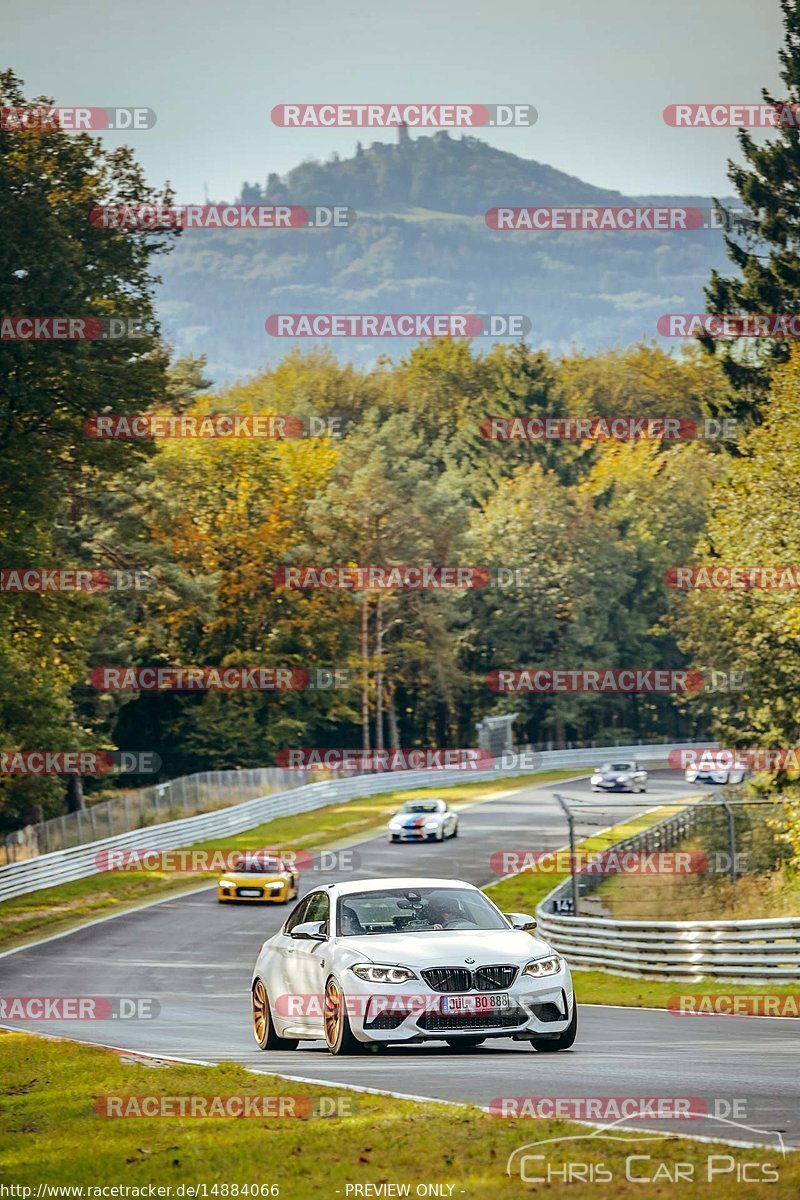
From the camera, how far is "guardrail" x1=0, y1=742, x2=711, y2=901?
42094 millimetres

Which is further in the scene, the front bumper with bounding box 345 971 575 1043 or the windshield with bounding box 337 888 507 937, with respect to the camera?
the windshield with bounding box 337 888 507 937

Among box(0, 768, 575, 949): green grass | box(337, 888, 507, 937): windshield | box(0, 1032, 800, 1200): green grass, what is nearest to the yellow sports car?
box(0, 768, 575, 949): green grass

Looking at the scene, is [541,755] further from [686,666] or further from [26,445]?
[26,445]

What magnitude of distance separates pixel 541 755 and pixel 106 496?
3137 cm

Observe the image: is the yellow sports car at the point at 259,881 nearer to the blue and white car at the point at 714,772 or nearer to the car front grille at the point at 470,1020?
the car front grille at the point at 470,1020

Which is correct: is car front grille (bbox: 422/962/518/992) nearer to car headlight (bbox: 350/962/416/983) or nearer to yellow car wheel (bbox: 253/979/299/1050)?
car headlight (bbox: 350/962/416/983)

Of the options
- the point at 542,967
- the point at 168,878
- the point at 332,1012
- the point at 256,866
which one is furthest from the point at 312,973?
the point at 168,878

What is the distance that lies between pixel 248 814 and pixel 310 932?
44.8 metres

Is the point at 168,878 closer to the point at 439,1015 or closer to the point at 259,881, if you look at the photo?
the point at 259,881

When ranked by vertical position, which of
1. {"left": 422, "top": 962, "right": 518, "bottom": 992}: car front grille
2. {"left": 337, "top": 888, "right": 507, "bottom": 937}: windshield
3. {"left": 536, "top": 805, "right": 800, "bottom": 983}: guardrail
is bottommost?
{"left": 536, "top": 805, "right": 800, "bottom": 983}: guardrail

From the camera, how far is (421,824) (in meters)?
52.6

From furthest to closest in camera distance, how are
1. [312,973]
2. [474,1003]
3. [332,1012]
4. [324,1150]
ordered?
[312,973] → [332,1012] → [474,1003] → [324,1150]

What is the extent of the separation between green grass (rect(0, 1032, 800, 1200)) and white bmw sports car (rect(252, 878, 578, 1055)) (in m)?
1.26

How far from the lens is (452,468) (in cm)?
10794
